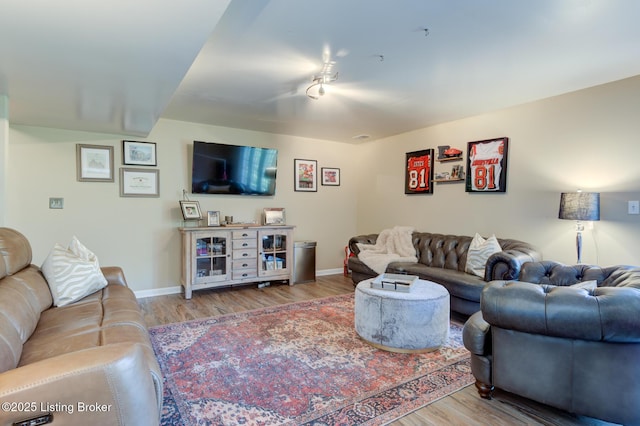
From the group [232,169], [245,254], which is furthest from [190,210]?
[245,254]

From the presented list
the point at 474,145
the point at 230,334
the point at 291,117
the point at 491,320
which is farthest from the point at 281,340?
the point at 474,145

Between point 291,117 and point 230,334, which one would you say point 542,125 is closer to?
point 291,117

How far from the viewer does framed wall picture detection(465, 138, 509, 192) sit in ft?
12.8

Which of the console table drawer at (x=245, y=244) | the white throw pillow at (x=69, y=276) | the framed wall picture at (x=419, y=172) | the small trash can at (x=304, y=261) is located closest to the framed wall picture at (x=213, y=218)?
the console table drawer at (x=245, y=244)

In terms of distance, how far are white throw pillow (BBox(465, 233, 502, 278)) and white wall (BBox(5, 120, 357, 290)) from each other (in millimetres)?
2664

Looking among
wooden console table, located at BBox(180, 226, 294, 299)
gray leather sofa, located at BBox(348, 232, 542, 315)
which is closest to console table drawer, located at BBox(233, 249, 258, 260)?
wooden console table, located at BBox(180, 226, 294, 299)

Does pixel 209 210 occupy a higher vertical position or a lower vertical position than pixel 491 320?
higher

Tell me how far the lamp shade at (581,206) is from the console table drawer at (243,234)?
3.56 m

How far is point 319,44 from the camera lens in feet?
7.69

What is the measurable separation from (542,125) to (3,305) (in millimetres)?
4631

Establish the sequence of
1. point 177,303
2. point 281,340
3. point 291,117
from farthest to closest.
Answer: point 291,117
point 177,303
point 281,340

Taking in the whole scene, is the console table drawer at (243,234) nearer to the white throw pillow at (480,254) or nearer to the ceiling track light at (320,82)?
the ceiling track light at (320,82)

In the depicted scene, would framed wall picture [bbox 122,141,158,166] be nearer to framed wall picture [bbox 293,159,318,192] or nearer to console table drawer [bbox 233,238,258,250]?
console table drawer [bbox 233,238,258,250]

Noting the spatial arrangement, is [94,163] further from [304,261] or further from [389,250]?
[389,250]
